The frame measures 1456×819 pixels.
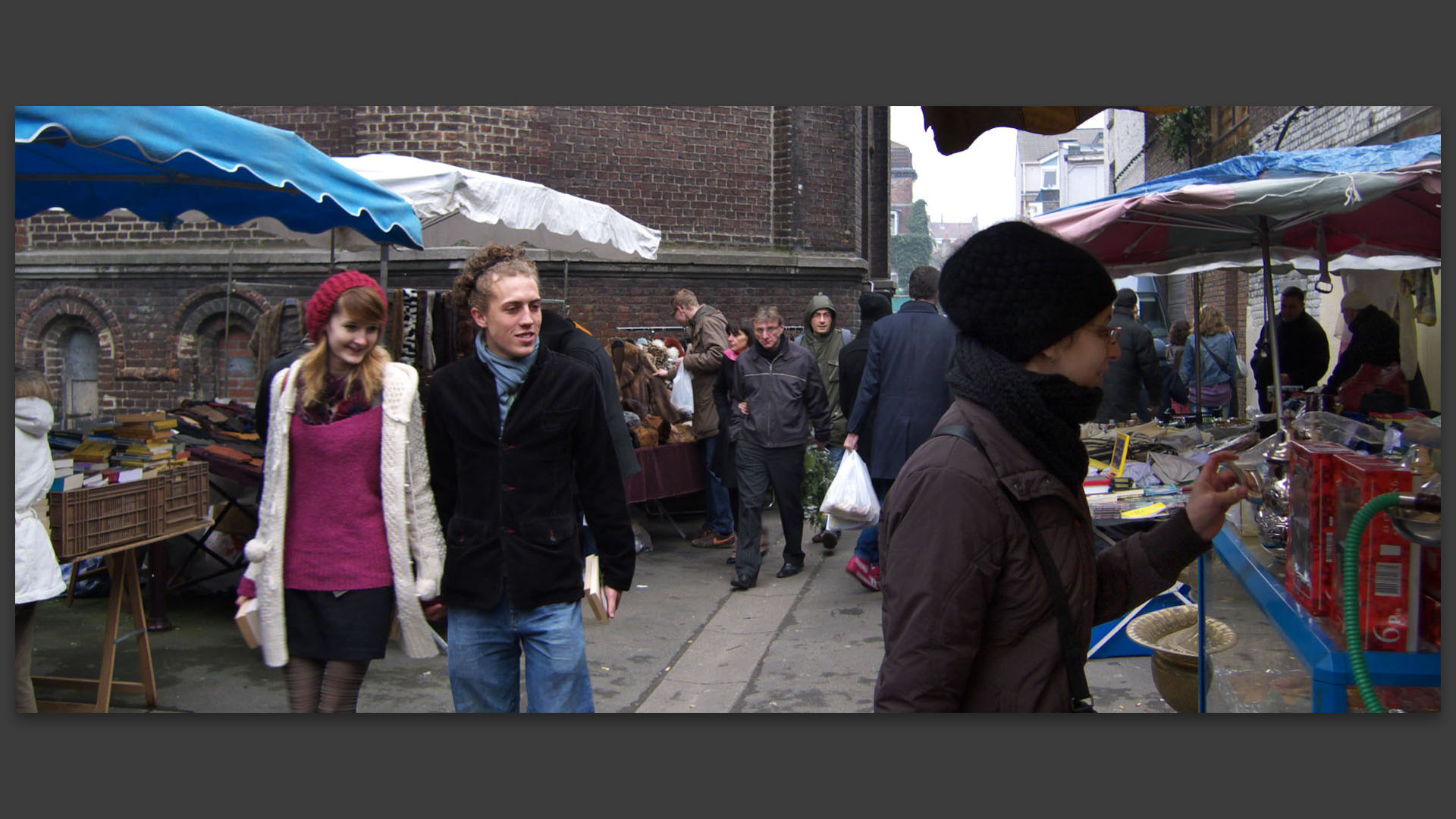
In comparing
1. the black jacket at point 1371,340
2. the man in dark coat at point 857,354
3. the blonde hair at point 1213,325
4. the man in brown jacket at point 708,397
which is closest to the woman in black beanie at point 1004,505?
the man in dark coat at point 857,354

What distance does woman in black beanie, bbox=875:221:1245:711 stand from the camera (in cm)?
199

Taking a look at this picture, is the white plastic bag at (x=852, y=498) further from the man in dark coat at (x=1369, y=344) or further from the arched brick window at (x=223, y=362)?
the arched brick window at (x=223, y=362)

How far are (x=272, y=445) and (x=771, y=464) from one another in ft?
14.9

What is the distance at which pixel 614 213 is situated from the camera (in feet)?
31.2

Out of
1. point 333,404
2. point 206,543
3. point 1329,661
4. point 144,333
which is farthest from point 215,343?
point 1329,661

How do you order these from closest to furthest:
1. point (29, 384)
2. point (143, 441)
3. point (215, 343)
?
point (29, 384)
point (143, 441)
point (215, 343)

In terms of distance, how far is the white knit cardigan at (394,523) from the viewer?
11.6 ft

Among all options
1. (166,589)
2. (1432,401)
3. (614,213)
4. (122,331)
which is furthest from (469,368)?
(122,331)

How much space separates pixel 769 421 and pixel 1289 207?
365cm

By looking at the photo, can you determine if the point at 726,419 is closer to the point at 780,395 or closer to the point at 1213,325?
the point at 780,395

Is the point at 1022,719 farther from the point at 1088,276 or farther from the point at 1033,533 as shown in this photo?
the point at 1088,276

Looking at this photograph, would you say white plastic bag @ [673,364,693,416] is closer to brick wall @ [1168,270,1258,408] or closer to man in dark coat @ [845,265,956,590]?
man in dark coat @ [845,265,956,590]

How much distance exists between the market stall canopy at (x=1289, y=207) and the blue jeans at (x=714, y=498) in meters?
3.37

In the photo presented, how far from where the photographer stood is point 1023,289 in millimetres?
2068
